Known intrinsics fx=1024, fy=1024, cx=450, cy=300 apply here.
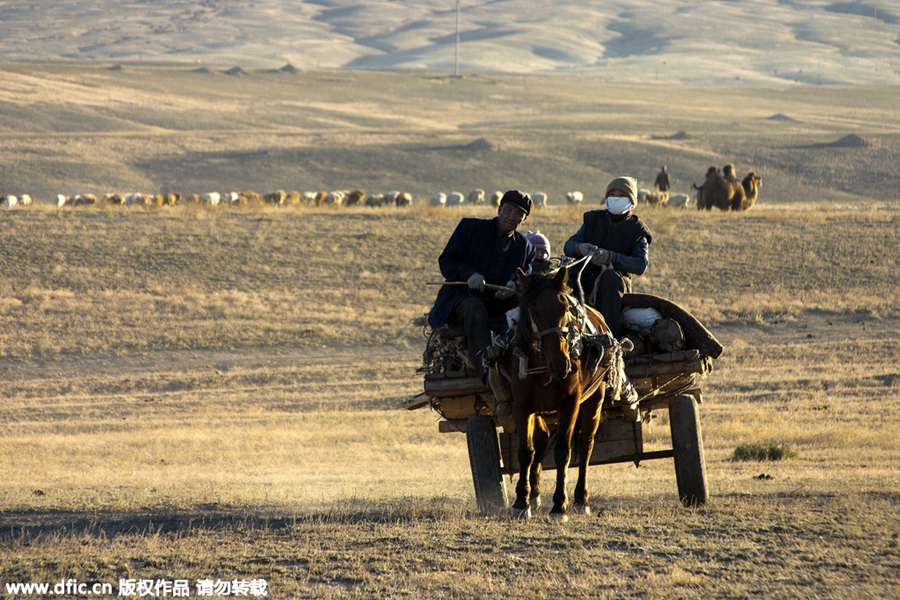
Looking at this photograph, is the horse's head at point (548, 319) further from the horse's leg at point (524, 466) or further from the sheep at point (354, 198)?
the sheep at point (354, 198)

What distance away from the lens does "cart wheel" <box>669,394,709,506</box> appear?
8641 millimetres

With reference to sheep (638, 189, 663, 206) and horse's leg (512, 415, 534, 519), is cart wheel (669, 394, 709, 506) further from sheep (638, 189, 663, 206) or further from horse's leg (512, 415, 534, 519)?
sheep (638, 189, 663, 206)

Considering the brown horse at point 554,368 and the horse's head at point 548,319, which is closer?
the horse's head at point 548,319

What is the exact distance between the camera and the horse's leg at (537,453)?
26.2 ft

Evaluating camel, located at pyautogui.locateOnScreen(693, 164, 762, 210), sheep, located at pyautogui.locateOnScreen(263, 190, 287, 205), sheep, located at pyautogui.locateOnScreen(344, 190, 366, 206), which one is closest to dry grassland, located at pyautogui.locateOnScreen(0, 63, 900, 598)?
camel, located at pyautogui.locateOnScreen(693, 164, 762, 210)

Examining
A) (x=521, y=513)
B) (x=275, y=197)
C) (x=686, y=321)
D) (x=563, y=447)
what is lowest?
(x=275, y=197)

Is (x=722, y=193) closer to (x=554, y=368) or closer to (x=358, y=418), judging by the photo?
(x=358, y=418)

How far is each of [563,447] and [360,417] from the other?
8.79 m

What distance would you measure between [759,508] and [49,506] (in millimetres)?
5999

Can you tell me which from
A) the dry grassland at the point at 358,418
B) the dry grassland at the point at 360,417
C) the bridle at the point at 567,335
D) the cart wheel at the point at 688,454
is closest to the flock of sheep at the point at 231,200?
the dry grassland at the point at 360,417

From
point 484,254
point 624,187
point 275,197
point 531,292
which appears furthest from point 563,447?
point 275,197

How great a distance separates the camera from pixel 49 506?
8867 millimetres

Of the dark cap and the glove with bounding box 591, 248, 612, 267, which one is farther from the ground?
the dark cap

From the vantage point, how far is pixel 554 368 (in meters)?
6.99
